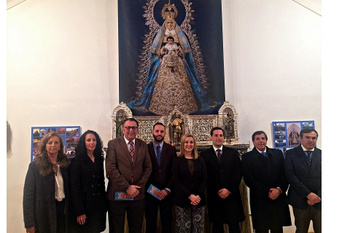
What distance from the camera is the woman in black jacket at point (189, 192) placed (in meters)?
3.18

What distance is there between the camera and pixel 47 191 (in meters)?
2.95

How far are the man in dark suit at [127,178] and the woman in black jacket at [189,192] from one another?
36 centimetres

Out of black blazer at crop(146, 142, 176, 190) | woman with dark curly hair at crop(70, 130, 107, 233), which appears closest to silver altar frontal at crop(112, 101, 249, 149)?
black blazer at crop(146, 142, 176, 190)

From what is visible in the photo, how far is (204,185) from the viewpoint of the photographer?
10.7 feet

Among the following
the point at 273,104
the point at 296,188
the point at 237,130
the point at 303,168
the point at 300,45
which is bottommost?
the point at 296,188

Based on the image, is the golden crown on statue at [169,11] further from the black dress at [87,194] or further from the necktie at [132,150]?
the black dress at [87,194]

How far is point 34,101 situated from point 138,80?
1641mm

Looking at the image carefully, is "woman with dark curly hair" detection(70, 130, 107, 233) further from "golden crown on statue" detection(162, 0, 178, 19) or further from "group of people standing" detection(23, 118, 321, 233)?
"golden crown on statue" detection(162, 0, 178, 19)

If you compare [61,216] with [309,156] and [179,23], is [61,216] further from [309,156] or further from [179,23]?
[179,23]

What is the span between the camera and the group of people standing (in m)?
3.02

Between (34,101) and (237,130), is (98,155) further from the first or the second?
(237,130)

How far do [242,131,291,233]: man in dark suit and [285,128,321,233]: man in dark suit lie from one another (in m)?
0.10

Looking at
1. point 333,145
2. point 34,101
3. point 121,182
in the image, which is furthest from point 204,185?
point 34,101

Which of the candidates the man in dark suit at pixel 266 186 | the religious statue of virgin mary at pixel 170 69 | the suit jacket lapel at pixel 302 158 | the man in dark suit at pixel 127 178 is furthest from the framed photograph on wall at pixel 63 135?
the suit jacket lapel at pixel 302 158
